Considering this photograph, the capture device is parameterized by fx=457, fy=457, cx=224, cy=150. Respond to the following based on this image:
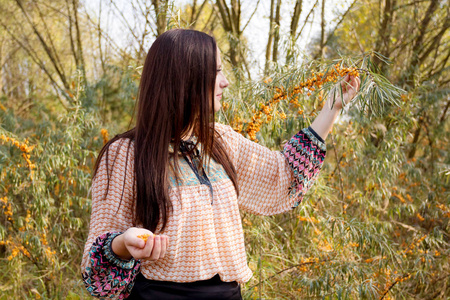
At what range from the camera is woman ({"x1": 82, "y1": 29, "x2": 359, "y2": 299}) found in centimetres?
118

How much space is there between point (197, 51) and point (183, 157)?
30 centimetres

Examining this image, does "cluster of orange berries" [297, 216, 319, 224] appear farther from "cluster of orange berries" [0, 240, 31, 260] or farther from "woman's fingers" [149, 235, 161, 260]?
"woman's fingers" [149, 235, 161, 260]

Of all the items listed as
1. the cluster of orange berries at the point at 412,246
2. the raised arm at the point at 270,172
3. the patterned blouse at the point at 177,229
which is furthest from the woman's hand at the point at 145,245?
the cluster of orange berries at the point at 412,246

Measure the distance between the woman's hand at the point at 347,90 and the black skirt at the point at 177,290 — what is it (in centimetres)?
64

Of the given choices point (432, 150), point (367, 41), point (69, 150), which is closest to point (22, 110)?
point (69, 150)

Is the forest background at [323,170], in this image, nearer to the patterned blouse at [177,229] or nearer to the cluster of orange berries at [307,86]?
the cluster of orange berries at [307,86]

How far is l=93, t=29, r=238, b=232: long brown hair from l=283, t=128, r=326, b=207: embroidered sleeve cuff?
0.95 ft

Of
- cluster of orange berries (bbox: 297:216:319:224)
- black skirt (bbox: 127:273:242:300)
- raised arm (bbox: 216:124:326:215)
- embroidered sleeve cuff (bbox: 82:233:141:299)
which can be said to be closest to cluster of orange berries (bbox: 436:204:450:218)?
cluster of orange berries (bbox: 297:216:319:224)

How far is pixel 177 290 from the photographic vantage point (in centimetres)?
118

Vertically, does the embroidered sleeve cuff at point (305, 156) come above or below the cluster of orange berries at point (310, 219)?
above

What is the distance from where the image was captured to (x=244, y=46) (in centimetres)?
368

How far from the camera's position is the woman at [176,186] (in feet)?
3.86

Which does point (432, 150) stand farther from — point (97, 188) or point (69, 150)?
point (97, 188)

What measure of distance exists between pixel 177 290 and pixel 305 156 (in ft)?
1.84
